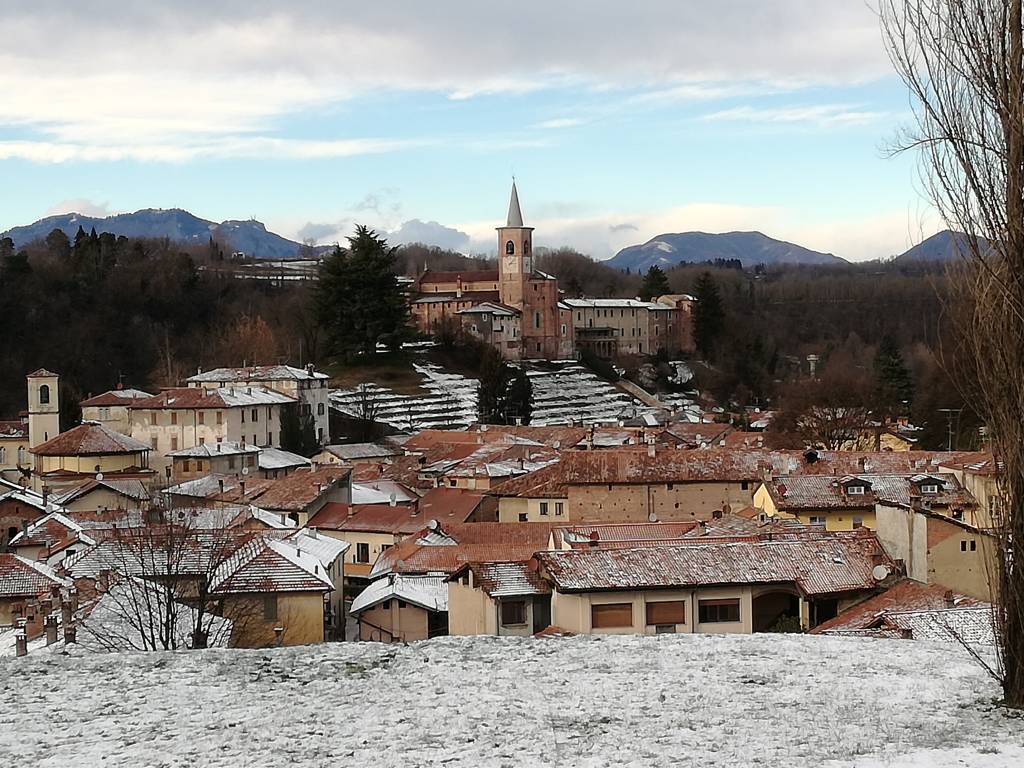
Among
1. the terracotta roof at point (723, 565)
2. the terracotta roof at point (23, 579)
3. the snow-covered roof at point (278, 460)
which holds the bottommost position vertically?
the snow-covered roof at point (278, 460)

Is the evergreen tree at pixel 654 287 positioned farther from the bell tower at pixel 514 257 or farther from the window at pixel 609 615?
the window at pixel 609 615

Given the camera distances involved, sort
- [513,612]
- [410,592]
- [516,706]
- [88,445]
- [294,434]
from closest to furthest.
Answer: [516,706], [513,612], [410,592], [88,445], [294,434]

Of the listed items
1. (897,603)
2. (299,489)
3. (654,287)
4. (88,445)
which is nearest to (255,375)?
(88,445)

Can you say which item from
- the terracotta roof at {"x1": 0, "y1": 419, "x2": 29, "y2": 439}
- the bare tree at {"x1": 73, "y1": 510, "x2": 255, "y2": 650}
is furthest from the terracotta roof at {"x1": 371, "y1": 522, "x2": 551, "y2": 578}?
the terracotta roof at {"x1": 0, "y1": 419, "x2": 29, "y2": 439}

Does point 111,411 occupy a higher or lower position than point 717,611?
higher

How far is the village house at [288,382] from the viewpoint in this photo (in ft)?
205

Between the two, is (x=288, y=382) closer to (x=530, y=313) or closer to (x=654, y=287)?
(x=530, y=313)

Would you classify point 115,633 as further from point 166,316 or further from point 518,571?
point 166,316

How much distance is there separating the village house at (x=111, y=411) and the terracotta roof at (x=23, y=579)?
3604 cm

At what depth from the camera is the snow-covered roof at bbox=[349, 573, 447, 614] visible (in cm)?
2256

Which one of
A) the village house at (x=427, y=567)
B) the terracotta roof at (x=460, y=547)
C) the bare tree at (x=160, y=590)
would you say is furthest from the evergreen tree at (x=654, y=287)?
the bare tree at (x=160, y=590)

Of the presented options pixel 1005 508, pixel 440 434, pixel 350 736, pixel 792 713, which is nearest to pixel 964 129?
pixel 1005 508

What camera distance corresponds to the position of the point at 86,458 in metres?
48.5

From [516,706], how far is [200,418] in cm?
4840
